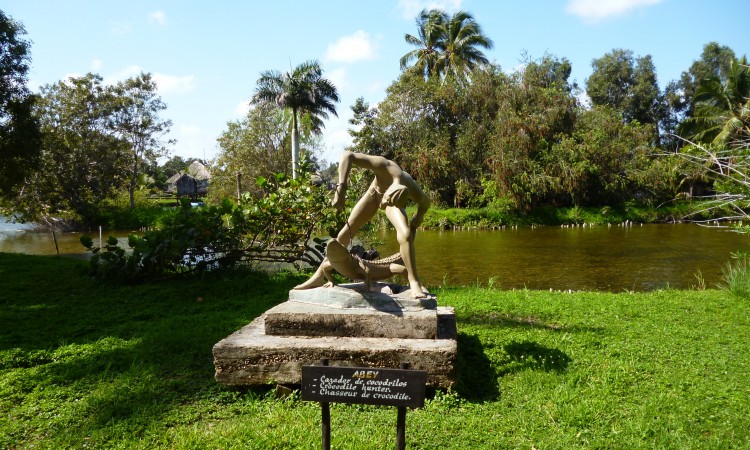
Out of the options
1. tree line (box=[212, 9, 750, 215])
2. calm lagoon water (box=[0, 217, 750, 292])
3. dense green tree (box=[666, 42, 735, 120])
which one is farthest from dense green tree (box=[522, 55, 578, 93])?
dense green tree (box=[666, 42, 735, 120])

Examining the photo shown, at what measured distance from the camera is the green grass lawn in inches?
125

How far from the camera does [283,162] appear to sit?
1030 inches

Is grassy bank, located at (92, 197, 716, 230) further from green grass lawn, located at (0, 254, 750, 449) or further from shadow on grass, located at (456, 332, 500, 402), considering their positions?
shadow on grass, located at (456, 332, 500, 402)

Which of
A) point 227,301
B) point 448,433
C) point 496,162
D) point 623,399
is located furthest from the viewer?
point 496,162

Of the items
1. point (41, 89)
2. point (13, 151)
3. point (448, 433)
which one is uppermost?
point (41, 89)

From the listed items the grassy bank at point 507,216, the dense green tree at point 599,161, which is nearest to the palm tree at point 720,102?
the dense green tree at point 599,161

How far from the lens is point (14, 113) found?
11336 millimetres

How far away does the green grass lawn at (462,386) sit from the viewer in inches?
125

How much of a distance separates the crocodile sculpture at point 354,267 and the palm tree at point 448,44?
85.7 feet

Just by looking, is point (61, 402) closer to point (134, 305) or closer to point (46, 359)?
point (46, 359)

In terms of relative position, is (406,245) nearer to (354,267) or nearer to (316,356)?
(354,267)

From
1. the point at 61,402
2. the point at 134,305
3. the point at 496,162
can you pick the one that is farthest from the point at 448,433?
the point at 496,162

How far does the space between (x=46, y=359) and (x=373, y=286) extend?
3233 mm

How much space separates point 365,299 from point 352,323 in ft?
0.83
